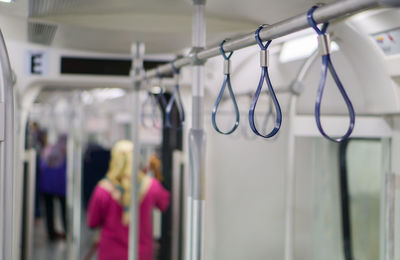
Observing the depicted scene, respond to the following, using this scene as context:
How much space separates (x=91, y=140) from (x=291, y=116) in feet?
20.2

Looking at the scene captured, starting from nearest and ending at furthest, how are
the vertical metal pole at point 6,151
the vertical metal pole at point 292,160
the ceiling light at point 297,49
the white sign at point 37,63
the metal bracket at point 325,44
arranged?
the metal bracket at point 325,44 < the vertical metal pole at point 6,151 < the vertical metal pole at point 292,160 < the ceiling light at point 297,49 < the white sign at point 37,63

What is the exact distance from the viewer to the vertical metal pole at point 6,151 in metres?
1.31

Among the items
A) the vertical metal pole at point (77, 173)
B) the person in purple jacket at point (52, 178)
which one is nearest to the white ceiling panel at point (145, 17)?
the vertical metal pole at point (77, 173)

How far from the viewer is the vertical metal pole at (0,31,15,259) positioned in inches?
51.6

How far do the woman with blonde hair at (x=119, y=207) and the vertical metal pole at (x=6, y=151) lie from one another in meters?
1.96

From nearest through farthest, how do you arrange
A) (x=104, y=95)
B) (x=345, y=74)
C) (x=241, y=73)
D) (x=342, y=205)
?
Answer: (x=345, y=74), (x=342, y=205), (x=241, y=73), (x=104, y=95)

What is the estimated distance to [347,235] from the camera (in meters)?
2.52

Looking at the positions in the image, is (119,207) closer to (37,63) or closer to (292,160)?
(37,63)

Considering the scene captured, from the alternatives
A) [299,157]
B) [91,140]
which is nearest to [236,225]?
[299,157]

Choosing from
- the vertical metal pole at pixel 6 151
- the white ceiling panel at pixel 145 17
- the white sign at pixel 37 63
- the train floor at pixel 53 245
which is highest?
the white ceiling panel at pixel 145 17

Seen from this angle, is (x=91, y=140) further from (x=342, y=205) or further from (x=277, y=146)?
(x=342, y=205)

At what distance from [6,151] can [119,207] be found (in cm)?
212


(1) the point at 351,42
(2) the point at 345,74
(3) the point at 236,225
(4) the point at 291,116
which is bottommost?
(3) the point at 236,225

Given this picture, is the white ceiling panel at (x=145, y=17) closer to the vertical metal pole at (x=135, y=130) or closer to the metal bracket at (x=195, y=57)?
the vertical metal pole at (x=135, y=130)
